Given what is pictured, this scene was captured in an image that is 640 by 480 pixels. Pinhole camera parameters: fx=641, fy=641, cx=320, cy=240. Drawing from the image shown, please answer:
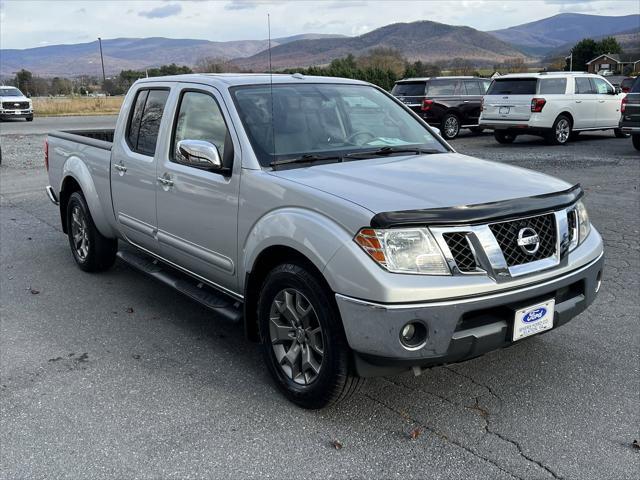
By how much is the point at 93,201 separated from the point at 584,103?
15383mm

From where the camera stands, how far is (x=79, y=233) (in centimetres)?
641

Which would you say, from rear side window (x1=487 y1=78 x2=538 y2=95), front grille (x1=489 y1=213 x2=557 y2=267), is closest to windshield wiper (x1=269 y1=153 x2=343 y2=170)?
front grille (x1=489 y1=213 x2=557 y2=267)

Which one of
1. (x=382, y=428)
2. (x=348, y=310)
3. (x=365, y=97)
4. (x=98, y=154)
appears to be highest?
(x=365, y=97)

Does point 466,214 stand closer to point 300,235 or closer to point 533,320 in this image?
point 533,320

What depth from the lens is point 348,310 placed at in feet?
10.2

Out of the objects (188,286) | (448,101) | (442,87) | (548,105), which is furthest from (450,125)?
(188,286)

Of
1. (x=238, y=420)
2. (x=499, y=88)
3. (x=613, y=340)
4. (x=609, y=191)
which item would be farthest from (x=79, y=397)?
(x=499, y=88)

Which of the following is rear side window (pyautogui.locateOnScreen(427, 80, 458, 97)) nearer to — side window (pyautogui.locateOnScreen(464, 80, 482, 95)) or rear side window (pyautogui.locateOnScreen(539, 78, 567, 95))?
side window (pyautogui.locateOnScreen(464, 80, 482, 95))

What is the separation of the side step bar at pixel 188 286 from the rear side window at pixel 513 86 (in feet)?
45.5

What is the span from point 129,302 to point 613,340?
3.86 m

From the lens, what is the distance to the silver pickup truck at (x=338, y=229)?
3.08 meters

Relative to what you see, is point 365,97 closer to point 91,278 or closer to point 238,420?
point 238,420

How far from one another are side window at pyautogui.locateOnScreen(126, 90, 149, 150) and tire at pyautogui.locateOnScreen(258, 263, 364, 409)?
7.30 feet

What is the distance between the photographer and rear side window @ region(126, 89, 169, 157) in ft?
16.3
